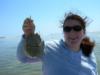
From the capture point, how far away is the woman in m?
4.73

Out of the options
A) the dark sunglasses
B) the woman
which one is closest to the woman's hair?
the woman

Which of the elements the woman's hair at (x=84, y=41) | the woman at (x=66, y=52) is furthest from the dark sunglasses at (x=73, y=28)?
the woman's hair at (x=84, y=41)

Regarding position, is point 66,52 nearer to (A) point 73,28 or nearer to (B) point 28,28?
(A) point 73,28

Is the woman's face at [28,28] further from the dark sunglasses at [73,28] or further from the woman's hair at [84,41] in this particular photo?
the woman's hair at [84,41]

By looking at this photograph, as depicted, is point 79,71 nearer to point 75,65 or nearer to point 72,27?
point 75,65

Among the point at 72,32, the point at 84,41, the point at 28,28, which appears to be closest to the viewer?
the point at 28,28

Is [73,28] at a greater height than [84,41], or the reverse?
[73,28]

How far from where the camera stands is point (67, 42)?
5.12 meters

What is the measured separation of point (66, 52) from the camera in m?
5.15

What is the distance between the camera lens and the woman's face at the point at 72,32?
5.07 metres

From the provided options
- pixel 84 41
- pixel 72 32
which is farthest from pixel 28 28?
pixel 84 41

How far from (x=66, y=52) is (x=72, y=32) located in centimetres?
33

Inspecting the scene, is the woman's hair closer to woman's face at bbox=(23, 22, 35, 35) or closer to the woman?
the woman

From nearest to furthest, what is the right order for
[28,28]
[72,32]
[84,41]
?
1. [28,28]
2. [72,32]
3. [84,41]
